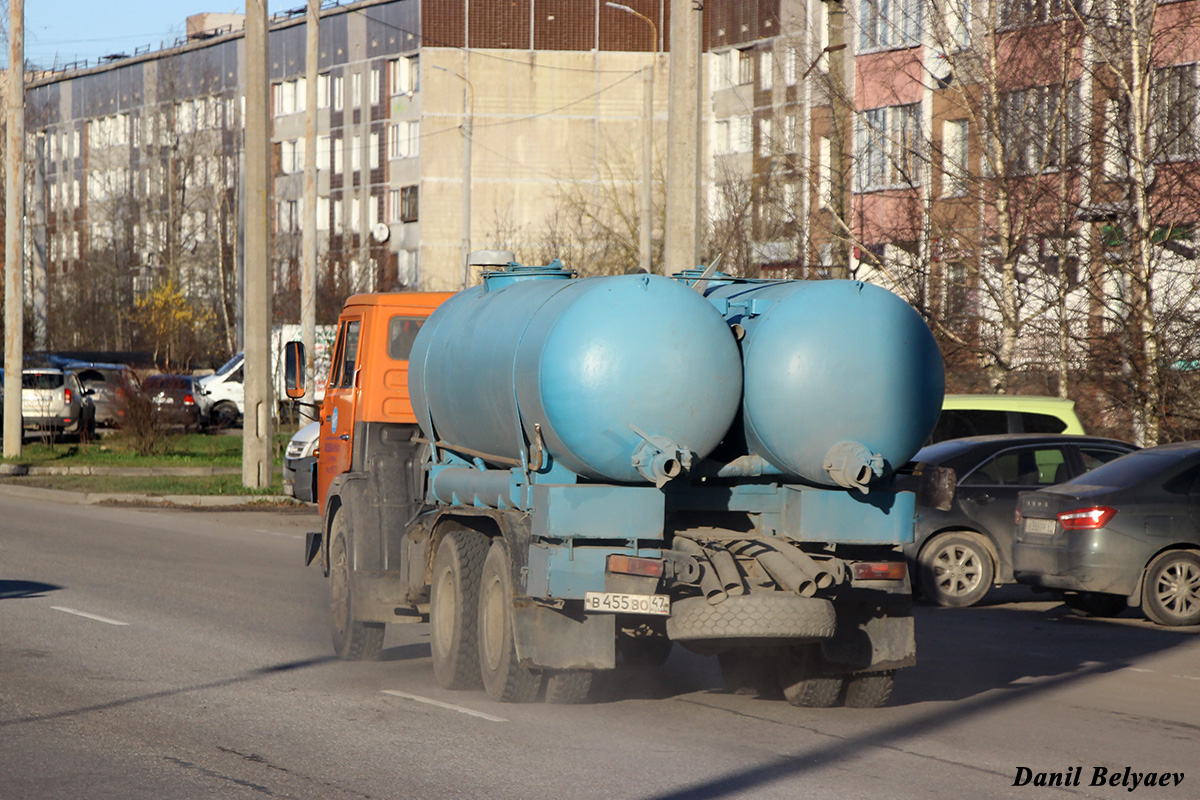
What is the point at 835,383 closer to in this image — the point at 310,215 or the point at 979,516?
the point at 979,516

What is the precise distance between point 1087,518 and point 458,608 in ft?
20.7

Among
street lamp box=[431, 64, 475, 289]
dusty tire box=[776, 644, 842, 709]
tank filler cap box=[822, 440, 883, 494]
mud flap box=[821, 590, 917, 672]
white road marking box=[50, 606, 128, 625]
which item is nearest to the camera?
tank filler cap box=[822, 440, 883, 494]

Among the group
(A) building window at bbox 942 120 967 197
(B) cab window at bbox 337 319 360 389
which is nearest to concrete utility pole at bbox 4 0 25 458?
(A) building window at bbox 942 120 967 197

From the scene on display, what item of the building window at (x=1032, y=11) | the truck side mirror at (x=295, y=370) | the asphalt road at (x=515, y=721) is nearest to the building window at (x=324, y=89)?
the building window at (x=1032, y=11)

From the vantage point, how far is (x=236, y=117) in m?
76.1

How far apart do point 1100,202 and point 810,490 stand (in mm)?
14013

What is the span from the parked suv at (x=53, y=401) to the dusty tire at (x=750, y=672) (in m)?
30.3

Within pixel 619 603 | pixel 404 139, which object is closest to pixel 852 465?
pixel 619 603

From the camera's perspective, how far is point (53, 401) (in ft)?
123

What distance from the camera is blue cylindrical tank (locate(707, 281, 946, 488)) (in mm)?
8312

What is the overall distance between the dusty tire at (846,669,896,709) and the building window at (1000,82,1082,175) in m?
14.3

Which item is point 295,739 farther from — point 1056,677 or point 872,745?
point 1056,677

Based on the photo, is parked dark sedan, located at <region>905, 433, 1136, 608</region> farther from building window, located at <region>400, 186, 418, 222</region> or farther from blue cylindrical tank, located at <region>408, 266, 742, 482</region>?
building window, located at <region>400, 186, 418, 222</region>

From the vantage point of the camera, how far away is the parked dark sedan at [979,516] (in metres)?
14.8
